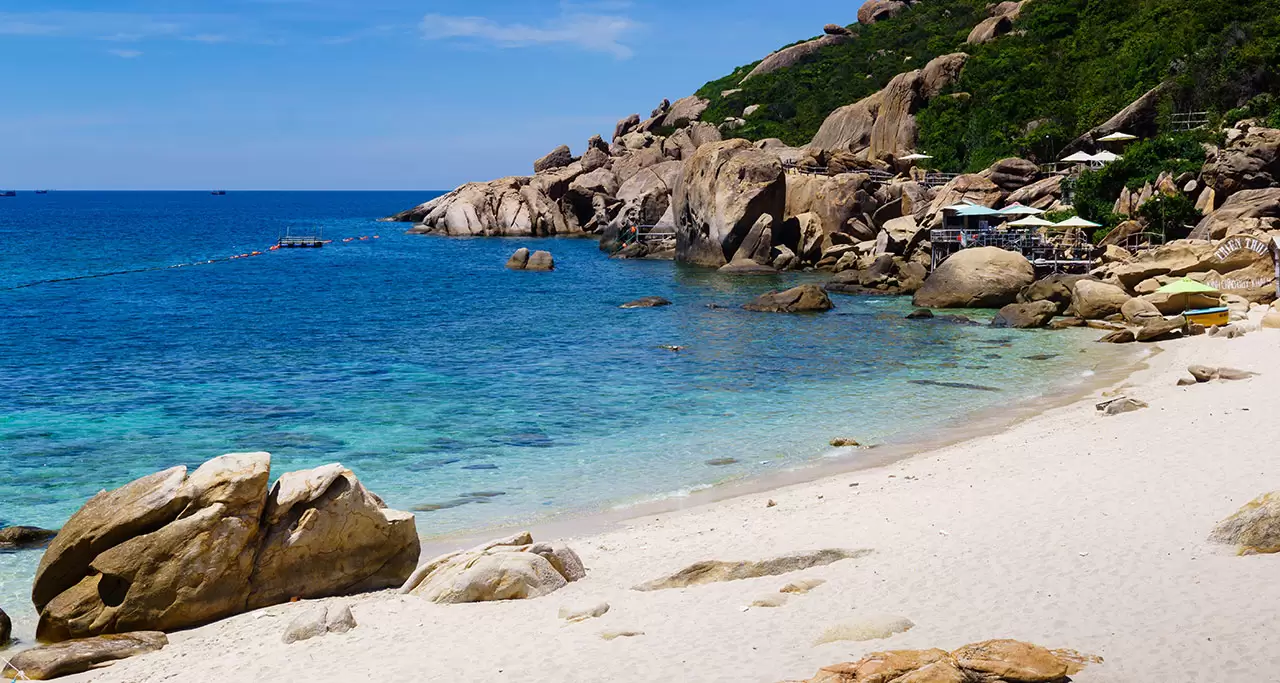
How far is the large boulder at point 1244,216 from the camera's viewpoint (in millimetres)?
35531

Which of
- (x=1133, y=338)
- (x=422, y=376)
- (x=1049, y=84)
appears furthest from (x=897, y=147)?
(x=422, y=376)

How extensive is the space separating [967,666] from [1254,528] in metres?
4.32

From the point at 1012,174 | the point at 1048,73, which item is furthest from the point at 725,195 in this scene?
the point at 1048,73

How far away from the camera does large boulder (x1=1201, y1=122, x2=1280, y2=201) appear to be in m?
39.6

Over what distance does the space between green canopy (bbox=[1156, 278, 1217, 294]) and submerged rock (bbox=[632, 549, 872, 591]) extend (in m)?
23.8

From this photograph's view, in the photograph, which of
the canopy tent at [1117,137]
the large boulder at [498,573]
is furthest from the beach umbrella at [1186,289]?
the large boulder at [498,573]

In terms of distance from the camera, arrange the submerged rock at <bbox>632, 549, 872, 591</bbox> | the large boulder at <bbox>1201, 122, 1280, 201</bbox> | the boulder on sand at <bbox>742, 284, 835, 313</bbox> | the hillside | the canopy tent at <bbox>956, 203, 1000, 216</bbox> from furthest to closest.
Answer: the hillside, the canopy tent at <bbox>956, 203, 1000, 216</bbox>, the large boulder at <bbox>1201, 122, 1280, 201</bbox>, the boulder on sand at <bbox>742, 284, 835, 313</bbox>, the submerged rock at <bbox>632, 549, 872, 591</bbox>

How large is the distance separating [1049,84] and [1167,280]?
38.3 metres

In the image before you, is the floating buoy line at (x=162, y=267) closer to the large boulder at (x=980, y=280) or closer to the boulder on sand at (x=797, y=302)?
the boulder on sand at (x=797, y=302)

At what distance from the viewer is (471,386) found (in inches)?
969

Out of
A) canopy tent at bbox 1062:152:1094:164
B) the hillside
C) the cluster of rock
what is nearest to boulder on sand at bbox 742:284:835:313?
canopy tent at bbox 1062:152:1094:164

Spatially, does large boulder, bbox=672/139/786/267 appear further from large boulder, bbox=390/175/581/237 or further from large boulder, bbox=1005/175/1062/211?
large boulder, bbox=390/175/581/237

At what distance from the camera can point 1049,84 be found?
2611 inches

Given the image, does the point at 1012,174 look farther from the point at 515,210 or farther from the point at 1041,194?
the point at 515,210
